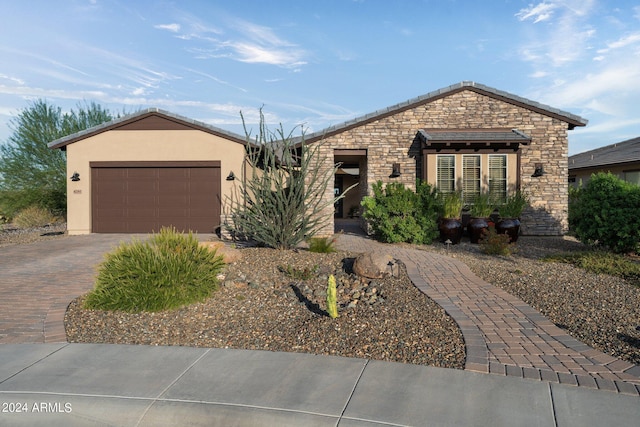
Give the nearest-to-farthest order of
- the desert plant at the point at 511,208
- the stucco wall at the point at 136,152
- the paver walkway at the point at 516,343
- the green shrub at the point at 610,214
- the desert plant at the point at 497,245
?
the paver walkway at the point at 516,343 → the green shrub at the point at 610,214 → the desert plant at the point at 497,245 → the desert plant at the point at 511,208 → the stucco wall at the point at 136,152

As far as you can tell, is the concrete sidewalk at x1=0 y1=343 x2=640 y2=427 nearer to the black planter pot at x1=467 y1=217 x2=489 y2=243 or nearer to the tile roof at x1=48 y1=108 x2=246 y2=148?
the black planter pot at x1=467 y1=217 x2=489 y2=243

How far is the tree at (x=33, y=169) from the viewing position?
2245 cm

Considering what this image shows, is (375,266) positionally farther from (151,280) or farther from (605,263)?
(605,263)

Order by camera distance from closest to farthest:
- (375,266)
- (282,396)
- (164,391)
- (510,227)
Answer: (282,396) → (164,391) → (375,266) → (510,227)

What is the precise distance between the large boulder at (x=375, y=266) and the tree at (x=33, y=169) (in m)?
20.1

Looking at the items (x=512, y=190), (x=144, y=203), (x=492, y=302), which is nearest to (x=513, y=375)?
(x=492, y=302)

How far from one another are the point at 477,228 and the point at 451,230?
0.89 m

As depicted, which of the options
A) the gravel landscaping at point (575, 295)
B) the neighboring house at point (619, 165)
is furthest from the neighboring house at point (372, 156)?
the gravel landscaping at point (575, 295)

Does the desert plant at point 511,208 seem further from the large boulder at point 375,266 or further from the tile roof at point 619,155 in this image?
the tile roof at point 619,155

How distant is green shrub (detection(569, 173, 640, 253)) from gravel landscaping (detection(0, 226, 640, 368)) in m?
2.58

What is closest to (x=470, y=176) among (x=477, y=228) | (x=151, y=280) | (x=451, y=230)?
(x=477, y=228)

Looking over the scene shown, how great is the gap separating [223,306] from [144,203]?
11633mm

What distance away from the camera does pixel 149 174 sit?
16.7 metres

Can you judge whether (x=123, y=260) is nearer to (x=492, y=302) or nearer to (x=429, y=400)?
(x=429, y=400)
